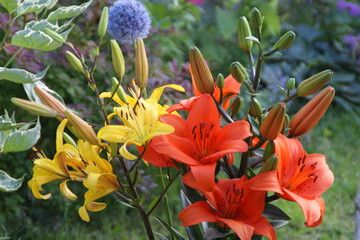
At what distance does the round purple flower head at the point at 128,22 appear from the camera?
175 centimetres

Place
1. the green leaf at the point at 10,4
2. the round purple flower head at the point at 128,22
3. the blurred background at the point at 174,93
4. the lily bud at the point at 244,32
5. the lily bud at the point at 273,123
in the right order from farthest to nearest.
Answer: the blurred background at the point at 174,93 < the round purple flower head at the point at 128,22 < the green leaf at the point at 10,4 < the lily bud at the point at 244,32 < the lily bud at the point at 273,123

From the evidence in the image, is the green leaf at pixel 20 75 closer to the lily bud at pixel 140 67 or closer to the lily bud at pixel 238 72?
the lily bud at pixel 140 67

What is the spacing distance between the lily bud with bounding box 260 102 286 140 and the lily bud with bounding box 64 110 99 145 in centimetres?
34

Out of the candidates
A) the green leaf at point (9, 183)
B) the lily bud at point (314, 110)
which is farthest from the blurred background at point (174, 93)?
the lily bud at point (314, 110)

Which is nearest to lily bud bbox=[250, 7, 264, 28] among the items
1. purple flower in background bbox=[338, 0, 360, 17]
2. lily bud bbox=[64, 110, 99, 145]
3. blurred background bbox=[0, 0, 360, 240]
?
lily bud bbox=[64, 110, 99, 145]

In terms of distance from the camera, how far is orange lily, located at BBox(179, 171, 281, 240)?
113cm

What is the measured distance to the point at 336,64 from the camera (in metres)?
4.35

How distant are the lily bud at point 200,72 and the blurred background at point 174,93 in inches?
33.1

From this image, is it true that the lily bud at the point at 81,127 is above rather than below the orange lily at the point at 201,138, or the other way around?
above

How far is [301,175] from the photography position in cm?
115

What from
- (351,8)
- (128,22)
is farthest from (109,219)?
(351,8)

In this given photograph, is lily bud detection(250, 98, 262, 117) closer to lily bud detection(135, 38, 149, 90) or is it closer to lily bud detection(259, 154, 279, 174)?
lily bud detection(259, 154, 279, 174)

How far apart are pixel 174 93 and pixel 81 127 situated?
146cm

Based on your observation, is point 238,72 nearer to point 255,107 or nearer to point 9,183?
point 255,107
